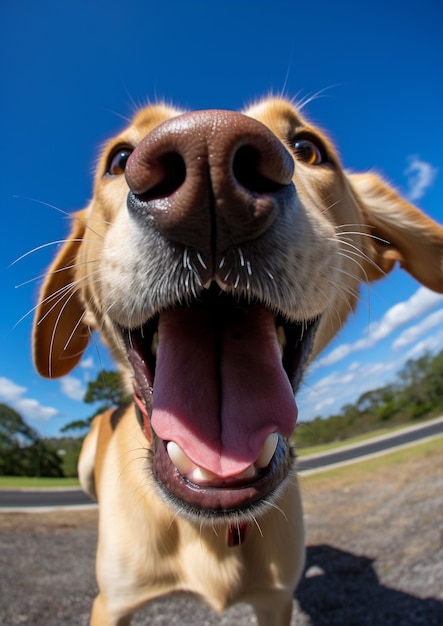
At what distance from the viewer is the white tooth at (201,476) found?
4.46 feet

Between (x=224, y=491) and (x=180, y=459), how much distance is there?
196 mm

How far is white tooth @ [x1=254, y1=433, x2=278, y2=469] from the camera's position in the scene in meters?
1.40

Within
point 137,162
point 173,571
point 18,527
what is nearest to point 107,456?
point 173,571

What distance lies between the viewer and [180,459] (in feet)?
4.65

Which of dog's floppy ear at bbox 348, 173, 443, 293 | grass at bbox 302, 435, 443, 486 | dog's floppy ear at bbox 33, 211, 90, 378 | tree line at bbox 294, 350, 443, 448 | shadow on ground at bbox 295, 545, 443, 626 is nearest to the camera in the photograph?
dog's floppy ear at bbox 33, 211, 90, 378

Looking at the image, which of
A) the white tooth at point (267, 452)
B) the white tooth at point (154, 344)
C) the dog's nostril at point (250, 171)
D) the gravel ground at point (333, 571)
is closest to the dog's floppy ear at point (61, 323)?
the white tooth at point (154, 344)

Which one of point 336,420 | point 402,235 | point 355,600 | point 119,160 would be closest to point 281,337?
point 119,160

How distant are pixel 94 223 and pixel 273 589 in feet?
8.12

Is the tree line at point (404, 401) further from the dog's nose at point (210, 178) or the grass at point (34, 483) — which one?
the dog's nose at point (210, 178)

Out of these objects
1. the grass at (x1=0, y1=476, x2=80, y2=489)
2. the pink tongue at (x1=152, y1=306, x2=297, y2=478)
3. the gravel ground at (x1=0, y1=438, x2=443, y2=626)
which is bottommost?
the grass at (x1=0, y1=476, x2=80, y2=489)

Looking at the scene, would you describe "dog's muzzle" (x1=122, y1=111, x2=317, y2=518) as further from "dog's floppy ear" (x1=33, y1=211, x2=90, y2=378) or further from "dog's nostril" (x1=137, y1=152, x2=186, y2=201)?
"dog's floppy ear" (x1=33, y1=211, x2=90, y2=378)

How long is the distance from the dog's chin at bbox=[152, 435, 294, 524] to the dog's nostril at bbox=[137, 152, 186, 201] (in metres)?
0.92

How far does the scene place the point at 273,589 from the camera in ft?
8.07

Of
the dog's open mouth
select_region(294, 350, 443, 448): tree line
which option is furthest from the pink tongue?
select_region(294, 350, 443, 448): tree line
